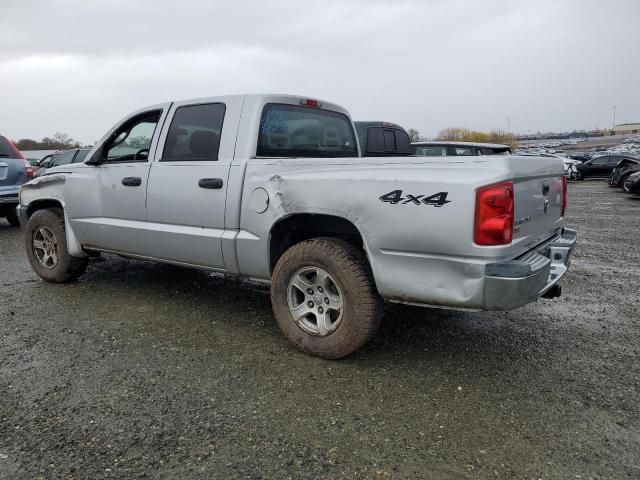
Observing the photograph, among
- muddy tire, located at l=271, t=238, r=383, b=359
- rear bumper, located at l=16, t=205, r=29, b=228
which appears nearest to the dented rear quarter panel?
muddy tire, located at l=271, t=238, r=383, b=359

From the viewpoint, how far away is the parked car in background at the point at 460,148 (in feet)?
34.4

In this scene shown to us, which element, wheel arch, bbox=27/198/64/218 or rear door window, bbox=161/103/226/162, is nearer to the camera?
rear door window, bbox=161/103/226/162

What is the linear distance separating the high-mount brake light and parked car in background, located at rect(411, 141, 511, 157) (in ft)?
21.6

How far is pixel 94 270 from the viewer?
629 centimetres

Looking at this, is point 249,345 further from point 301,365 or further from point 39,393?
point 39,393

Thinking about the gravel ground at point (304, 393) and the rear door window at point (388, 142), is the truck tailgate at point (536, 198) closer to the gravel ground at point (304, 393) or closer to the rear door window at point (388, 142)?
the gravel ground at point (304, 393)

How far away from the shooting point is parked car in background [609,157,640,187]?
19.8 metres

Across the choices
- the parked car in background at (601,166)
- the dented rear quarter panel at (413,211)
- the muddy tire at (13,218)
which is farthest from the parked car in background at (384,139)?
the parked car in background at (601,166)

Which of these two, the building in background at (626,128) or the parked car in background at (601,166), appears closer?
the parked car in background at (601,166)

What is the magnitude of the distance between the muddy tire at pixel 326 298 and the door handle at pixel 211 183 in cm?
81

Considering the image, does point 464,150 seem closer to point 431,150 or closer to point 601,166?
point 431,150

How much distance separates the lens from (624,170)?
66.7ft

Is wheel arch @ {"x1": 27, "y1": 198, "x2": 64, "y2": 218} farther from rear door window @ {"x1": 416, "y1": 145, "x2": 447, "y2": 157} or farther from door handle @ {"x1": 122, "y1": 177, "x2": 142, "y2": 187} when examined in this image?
rear door window @ {"x1": 416, "y1": 145, "x2": 447, "y2": 157}

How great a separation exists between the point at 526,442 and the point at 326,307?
4.92 ft
